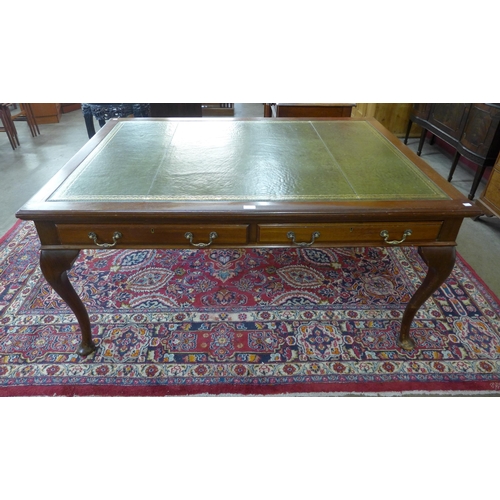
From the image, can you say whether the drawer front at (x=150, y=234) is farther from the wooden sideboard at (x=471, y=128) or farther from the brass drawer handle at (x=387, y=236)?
the wooden sideboard at (x=471, y=128)

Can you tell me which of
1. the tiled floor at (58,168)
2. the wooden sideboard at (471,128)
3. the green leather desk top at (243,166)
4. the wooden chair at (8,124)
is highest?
the green leather desk top at (243,166)

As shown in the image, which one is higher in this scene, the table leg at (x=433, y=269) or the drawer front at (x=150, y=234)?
the drawer front at (x=150, y=234)

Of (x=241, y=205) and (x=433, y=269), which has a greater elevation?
(x=241, y=205)

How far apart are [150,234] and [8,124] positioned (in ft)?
12.5

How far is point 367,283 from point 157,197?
1465 millimetres

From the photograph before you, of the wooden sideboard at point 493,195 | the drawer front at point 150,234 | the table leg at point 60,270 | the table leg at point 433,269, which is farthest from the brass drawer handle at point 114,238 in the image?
the wooden sideboard at point 493,195

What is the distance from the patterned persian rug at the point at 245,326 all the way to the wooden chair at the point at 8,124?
7.60ft

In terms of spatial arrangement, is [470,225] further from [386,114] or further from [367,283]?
[386,114]

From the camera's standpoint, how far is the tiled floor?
2.66 metres

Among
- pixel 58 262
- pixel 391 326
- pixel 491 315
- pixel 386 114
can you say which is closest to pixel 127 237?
pixel 58 262

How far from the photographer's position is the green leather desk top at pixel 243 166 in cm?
154

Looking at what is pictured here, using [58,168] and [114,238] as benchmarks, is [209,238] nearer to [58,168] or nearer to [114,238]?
[114,238]

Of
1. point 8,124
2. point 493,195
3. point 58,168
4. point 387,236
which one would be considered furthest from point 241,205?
point 8,124

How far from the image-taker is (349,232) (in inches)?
60.6
